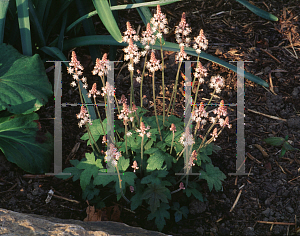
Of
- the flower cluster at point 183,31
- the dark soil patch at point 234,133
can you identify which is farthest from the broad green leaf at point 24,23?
the flower cluster at point 183,31

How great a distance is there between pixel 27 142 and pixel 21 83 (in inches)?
17.3

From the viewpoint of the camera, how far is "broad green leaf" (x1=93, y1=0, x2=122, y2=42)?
88.0 inches

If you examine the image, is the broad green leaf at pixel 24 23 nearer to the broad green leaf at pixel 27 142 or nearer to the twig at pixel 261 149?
the broad green leaf at pixel 27 142

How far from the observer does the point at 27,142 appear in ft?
7.52

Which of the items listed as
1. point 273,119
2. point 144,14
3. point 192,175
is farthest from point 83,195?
point 273,119

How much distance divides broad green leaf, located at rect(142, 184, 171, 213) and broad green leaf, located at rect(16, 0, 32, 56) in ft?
5.10

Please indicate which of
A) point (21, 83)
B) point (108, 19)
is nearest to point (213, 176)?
point (108, 19)

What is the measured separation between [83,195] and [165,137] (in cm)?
70

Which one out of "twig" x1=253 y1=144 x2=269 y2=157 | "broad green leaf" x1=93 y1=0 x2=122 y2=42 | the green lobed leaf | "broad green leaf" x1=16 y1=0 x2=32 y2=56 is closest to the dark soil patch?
"twig" x1=253 y1=144 x2=269 y2=157

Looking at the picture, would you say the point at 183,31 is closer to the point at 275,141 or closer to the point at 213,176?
the point at 213,176

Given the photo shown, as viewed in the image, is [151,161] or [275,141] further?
[275,141]

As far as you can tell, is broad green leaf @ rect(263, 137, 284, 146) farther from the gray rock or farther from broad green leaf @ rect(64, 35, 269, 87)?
the gray rock

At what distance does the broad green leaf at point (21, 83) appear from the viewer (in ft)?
7.08

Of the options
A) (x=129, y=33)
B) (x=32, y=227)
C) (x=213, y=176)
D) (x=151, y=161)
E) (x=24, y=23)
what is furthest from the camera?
(x=24, y=23)
